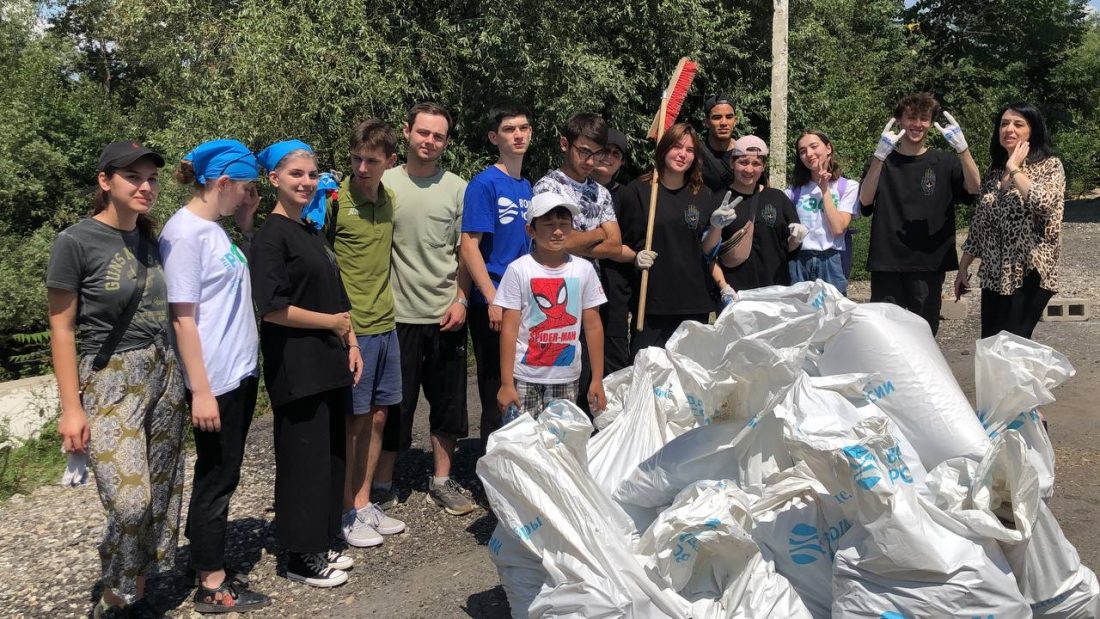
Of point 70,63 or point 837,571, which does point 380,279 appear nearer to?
point 837,571

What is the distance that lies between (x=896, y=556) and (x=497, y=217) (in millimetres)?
2356

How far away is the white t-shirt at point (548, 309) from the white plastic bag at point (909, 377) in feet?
3.41

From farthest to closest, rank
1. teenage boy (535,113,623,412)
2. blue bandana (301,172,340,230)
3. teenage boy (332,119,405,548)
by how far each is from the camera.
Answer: teenage boy (535,113,623,412), teenage boy (332,119,405,548), blue bandana (301,172,340,230)

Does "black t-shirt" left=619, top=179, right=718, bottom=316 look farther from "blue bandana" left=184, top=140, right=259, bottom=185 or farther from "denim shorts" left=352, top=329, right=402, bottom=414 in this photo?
"blue bandana" left=184, top=140, right=259, bottom=185

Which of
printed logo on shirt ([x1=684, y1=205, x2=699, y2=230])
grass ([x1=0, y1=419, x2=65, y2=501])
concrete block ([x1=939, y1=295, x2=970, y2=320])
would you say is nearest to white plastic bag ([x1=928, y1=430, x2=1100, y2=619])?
printed logo on shirt ([x1=684, y1=205, x2=699, y2=230])

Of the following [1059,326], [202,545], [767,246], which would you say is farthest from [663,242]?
[1059,326]

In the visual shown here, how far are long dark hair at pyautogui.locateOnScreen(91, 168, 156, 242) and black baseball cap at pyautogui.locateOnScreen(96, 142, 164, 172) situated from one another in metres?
0.02

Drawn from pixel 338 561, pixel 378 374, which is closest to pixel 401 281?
pixel 378 374

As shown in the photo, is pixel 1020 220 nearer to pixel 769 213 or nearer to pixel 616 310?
pixel 769 213

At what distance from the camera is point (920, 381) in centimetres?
338

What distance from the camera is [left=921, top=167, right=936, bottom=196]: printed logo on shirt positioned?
5152 mm

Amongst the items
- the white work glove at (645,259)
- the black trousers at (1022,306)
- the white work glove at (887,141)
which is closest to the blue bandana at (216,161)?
the white work glove at (645,259)

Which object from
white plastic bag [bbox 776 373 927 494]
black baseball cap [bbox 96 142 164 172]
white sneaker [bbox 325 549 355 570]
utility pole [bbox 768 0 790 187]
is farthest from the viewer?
utility pole [bbox 768 0 790 187]

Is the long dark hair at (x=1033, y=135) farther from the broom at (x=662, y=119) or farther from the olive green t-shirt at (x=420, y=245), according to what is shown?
the olive green t-shirt at (x=420, y=245)
